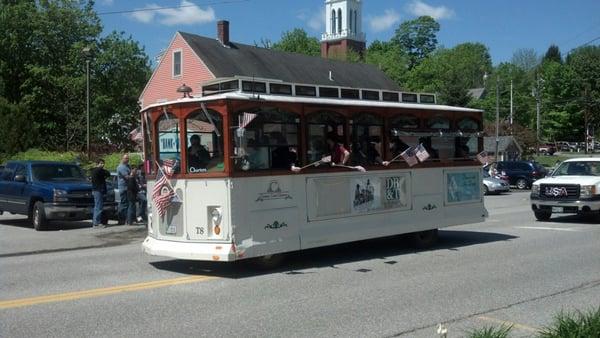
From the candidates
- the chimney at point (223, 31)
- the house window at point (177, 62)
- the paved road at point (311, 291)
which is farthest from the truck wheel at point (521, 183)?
the paved road at point (311, 291)

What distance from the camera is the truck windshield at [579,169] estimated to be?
1817 cm

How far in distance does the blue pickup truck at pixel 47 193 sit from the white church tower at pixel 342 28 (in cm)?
6716

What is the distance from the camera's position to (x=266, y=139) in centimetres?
973

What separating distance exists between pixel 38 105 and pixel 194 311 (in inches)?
1981

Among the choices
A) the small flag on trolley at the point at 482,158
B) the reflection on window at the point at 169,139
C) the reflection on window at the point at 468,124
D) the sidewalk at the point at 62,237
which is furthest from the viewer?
the sidewalk at the point at 62,237

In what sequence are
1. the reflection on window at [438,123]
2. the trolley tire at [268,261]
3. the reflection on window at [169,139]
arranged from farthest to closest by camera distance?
the reflection on window at [438,123] < the trolley tire at [268,261] < the reflection on window at [169,139]

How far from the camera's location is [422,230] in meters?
12.1

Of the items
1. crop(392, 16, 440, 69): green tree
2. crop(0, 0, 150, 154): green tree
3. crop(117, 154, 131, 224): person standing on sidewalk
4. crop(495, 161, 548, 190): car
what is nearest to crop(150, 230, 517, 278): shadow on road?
crop(117, 154, 131, 224): person standing on sidewalk

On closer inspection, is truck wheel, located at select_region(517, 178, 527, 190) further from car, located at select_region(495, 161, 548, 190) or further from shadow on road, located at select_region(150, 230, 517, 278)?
shadow on road, located at select_region(150, 230, 517, 278)

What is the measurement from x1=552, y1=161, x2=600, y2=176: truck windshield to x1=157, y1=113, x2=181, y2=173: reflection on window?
42.2ft

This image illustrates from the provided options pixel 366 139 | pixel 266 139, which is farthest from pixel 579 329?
pixel 366 139

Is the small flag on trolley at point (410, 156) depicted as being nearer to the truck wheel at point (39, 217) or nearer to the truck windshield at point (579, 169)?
the truck windshield at point (579, 169)

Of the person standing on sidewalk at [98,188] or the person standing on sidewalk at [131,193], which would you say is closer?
the person standing on sidewalk at [98,188]

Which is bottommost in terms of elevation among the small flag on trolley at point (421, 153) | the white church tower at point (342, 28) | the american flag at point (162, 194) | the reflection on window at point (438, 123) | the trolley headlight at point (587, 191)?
the trolley headlight at point (587, 191)
